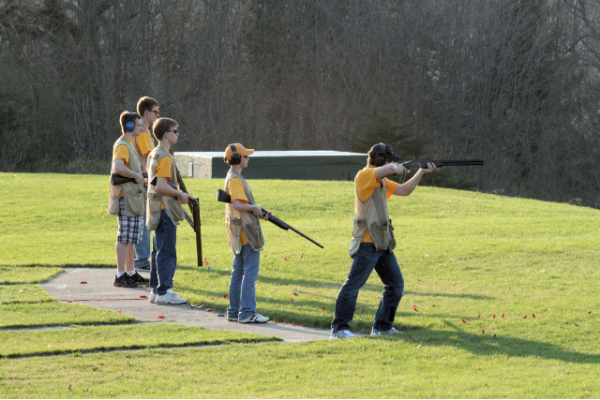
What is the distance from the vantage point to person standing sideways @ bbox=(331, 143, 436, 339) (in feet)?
20.9

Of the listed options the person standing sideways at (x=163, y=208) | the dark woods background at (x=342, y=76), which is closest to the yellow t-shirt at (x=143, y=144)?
the person standing sideways at (x=163, y=208)

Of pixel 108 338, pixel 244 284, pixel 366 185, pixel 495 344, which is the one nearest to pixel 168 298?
pixel 244 284

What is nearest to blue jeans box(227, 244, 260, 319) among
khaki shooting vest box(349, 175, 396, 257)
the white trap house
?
khaki shooting vest box(349, 175, 396, 257)

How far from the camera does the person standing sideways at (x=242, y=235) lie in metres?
7.07

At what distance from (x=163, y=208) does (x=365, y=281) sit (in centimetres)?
274

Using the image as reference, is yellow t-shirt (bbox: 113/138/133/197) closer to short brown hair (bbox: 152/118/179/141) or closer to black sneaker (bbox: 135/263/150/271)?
short brown hair (bbox: 152/118/179/141)

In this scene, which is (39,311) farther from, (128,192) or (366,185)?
(366,185)

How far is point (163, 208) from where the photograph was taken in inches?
323

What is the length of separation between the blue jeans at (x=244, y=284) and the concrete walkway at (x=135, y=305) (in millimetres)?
147

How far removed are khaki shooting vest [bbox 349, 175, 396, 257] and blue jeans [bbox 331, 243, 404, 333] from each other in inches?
3.0

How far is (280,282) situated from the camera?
371 inches

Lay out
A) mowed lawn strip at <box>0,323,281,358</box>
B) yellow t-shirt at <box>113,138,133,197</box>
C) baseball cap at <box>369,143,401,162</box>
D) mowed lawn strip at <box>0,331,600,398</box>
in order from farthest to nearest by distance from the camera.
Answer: yellow t-shirt at <box>113,138,133,197</box> → baseball cap at <box>369,143,401,162</box> → mowed lawn strip at <box>0,323,281,358</box> → mowed lawn strip at <box>0,331,600,398</box>

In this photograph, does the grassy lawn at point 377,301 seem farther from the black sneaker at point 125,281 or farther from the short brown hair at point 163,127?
the short brown hair at point 163,127

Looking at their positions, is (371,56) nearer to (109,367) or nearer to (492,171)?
(492,171)
